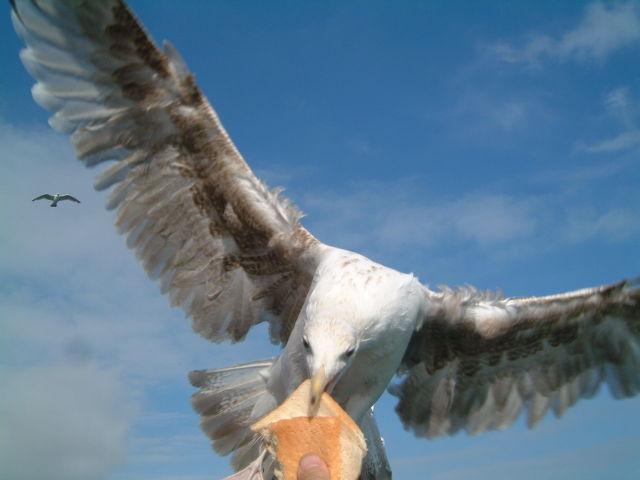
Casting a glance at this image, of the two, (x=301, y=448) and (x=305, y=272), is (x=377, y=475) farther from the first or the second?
(x=301, y=448)

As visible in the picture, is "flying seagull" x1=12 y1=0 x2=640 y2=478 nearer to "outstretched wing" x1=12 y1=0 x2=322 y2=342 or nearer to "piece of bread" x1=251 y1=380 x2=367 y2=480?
"outstretched wing" x1=12 y1=0 x2=322 y2=342

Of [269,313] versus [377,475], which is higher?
[269,313]

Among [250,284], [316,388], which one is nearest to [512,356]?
[250,284]

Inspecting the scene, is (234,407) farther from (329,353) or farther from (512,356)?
(512,356)

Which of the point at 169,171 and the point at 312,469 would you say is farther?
the point at 169,171

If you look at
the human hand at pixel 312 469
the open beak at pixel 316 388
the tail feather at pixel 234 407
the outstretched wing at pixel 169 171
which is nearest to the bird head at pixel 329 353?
the open beak at pixel 316 388

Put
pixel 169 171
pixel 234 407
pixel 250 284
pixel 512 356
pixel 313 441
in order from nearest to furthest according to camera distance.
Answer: pixel 313 441 → pixel 169 171 → pixel 234 407 → pixel 250 284 → pixel 512 356

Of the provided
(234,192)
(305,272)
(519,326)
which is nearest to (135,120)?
(234,192)
